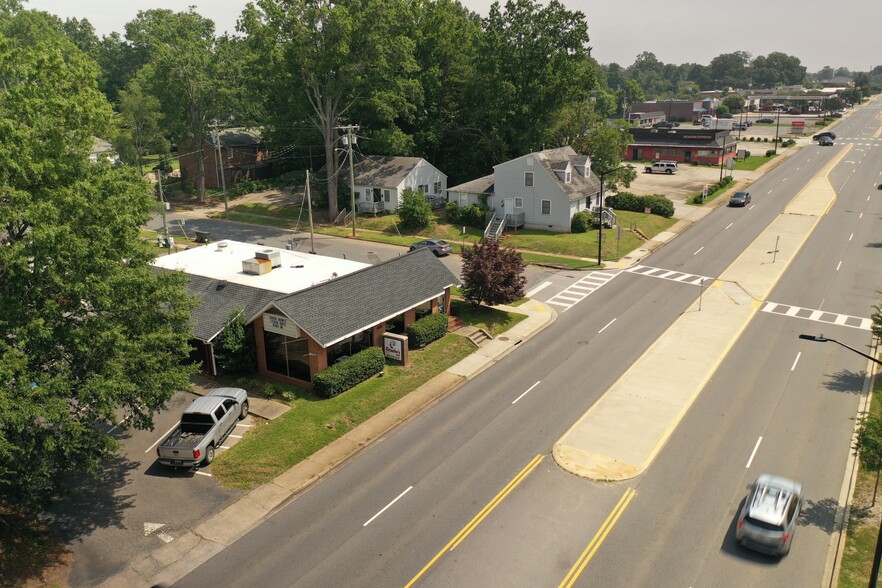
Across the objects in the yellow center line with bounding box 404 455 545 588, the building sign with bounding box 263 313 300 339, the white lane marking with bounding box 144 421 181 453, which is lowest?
the yellow center line with bounding box 404 455 545 588

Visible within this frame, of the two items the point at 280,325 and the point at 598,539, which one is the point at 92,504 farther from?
the point at 598,539

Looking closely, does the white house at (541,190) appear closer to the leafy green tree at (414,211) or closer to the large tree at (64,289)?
the leafy green tree at (414,211)

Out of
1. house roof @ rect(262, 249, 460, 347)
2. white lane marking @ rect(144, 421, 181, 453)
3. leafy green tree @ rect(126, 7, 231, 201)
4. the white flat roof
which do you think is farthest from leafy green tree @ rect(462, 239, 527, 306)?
leafy green tree @ rect(126, 7, 231, 201)

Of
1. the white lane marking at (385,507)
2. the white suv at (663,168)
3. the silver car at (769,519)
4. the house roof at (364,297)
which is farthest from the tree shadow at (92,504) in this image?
the white suv at (663,168)

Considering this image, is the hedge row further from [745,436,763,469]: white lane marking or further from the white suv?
[745,436,763,469]: white lane marking

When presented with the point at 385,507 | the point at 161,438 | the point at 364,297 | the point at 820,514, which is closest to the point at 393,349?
the point at 364,297

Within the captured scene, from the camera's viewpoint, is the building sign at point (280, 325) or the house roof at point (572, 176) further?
the house roof at point (572, 176)

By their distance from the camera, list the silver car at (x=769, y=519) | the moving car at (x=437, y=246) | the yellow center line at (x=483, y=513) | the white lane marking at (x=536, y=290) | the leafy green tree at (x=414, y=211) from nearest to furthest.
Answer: the silver car at (x=769, y=519)
the yellow center line at (x=483, y=513)
the white lane marking at (x=536, y=290)
the moving car at (x=437, y=246)
the leafy green tree at (x=414, y=211)
